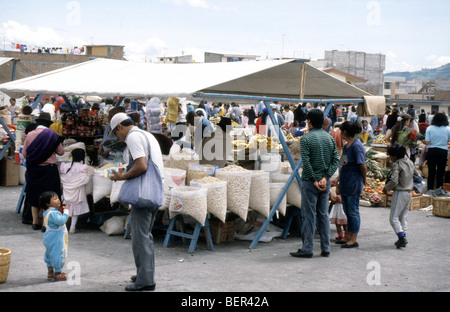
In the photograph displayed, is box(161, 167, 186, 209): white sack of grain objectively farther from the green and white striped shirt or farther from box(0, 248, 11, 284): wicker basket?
box(0, 248, 11, 284): wicker basket

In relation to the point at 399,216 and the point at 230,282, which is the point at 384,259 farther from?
the point at 230,282

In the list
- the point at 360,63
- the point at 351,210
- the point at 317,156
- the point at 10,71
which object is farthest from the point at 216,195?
the point at 360,63

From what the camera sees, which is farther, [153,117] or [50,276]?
[153,117]

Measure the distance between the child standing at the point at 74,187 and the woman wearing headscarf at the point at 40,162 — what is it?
13.6 inches

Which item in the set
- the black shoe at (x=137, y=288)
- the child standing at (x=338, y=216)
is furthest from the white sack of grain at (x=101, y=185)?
the child standing at (x=338, y=216)

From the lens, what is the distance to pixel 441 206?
10625 mm

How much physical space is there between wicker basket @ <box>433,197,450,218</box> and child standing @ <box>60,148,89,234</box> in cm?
695

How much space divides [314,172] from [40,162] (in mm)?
4427

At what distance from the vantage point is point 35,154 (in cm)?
840

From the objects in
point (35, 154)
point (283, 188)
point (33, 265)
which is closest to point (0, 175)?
point (35, 154)

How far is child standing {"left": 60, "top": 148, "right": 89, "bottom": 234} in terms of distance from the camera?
8.23 m

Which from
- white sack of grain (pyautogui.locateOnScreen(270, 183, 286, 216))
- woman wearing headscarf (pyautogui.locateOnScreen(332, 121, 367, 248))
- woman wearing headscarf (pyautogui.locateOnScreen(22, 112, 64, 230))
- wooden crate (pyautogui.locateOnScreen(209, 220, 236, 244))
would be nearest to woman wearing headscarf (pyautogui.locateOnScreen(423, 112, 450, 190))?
woman wearing headscarf (pyautogui.locateOnScreen(332, 121, 367, 248))

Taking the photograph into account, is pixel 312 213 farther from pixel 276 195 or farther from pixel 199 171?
pixel 199 171

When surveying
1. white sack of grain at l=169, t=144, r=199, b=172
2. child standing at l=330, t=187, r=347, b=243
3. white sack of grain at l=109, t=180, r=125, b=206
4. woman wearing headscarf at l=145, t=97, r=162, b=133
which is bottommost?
child standing at l=330, t=187, r=347, b=243
